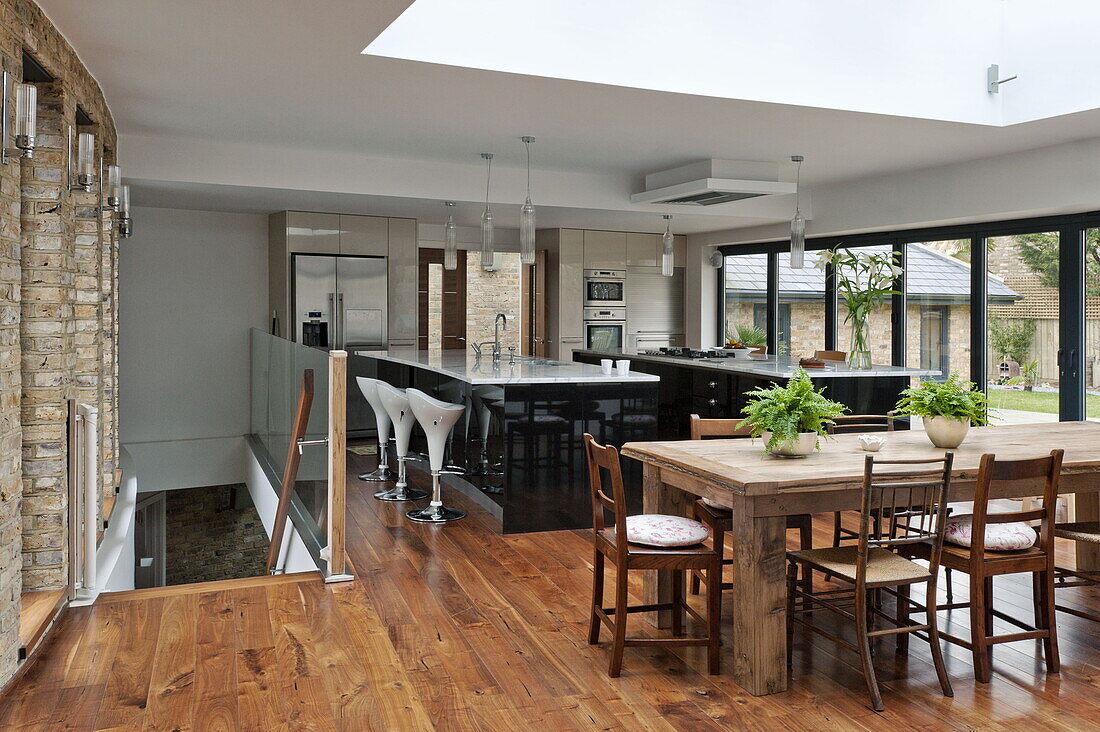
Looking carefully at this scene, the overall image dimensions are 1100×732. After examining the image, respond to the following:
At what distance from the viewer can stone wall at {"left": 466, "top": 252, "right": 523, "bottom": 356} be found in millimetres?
11438

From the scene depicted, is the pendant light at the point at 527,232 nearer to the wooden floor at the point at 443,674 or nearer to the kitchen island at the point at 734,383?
the kitchen island at the point at 734,383

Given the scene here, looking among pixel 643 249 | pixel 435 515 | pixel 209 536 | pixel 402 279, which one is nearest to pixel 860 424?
pixel 435 515

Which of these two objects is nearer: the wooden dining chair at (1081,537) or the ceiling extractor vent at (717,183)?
the wooden dining chair at (1081,537)

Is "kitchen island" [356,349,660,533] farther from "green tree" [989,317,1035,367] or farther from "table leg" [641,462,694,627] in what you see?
"green tree" [989,317,1035,367]

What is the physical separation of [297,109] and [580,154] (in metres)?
2.17

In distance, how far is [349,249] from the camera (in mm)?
8055

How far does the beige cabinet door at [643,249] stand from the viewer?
9.60 metres

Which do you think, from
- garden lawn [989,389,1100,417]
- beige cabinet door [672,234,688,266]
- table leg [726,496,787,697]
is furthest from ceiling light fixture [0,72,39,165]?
beige cabinet door [672,234,688,266]

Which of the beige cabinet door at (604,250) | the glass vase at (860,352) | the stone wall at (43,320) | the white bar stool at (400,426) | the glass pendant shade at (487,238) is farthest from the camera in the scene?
the beige cabinet door at (604,250)

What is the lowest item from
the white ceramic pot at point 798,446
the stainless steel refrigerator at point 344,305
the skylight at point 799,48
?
the white ceramic pot at point 798,446

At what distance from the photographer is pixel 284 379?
571 cm

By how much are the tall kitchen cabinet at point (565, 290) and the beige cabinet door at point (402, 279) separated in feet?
5.22

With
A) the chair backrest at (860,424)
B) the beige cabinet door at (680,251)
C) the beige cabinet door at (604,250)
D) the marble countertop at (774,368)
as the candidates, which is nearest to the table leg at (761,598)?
the chair backrest at (860,424)

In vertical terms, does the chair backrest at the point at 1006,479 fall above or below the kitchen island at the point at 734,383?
below
